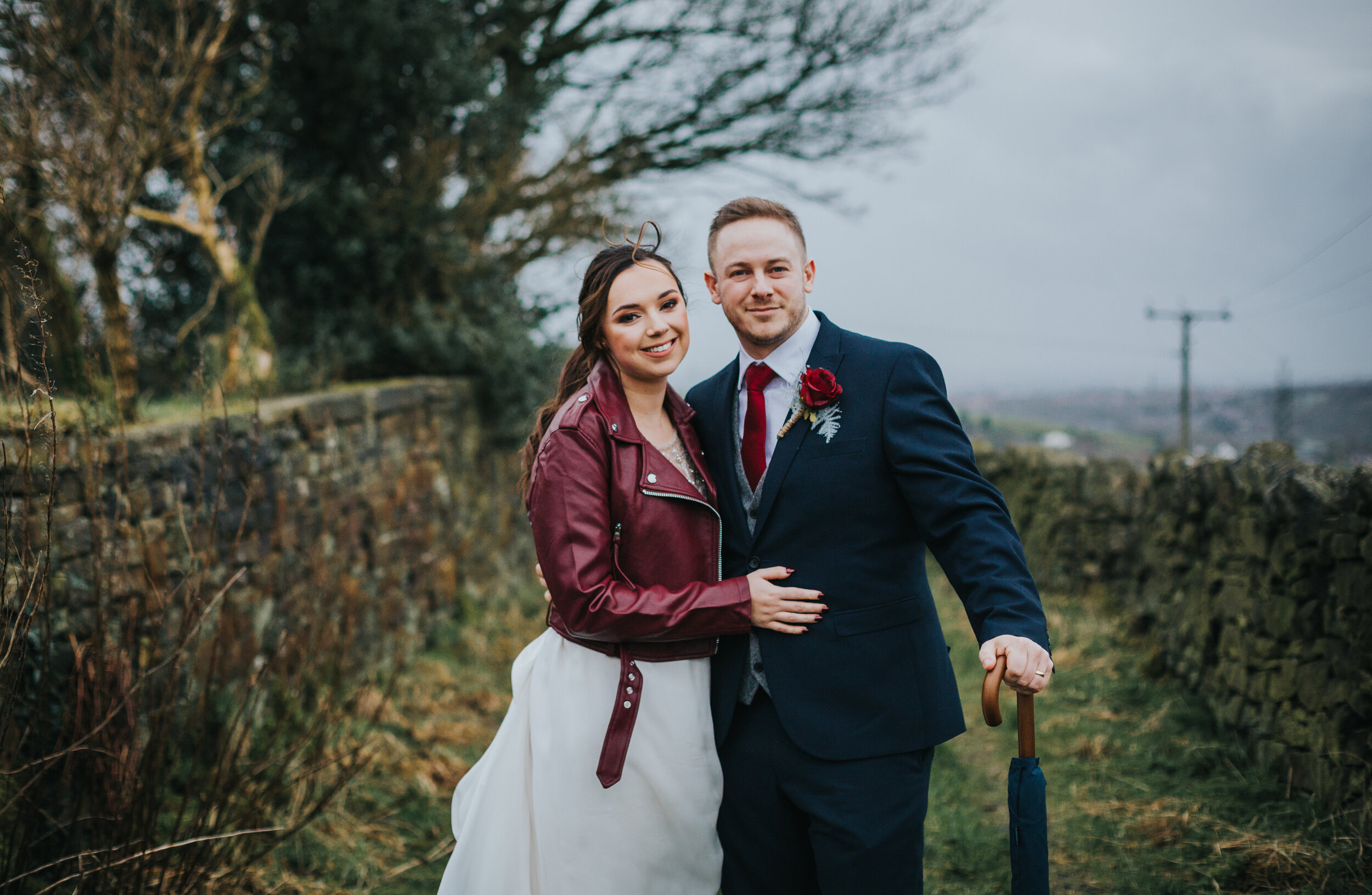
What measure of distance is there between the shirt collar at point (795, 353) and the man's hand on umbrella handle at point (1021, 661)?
0.80m

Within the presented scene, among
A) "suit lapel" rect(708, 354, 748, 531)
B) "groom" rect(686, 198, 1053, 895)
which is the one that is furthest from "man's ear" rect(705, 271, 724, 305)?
"suit lapel" rect(708, 354, 748, 531)

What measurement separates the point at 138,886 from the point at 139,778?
0.30 m

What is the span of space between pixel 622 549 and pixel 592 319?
1.94 ft

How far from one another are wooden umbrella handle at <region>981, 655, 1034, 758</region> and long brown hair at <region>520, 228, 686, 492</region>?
116 centimetres

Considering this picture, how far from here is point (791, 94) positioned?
965cm

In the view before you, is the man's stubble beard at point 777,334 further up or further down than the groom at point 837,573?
further up

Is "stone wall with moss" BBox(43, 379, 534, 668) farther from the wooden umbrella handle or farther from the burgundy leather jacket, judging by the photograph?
the wooden umbrella handle

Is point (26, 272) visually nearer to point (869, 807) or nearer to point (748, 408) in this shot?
point (748, 408)

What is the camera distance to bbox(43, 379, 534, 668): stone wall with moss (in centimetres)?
310

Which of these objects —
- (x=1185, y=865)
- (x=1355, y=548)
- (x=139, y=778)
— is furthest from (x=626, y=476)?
(x=1355, y=548)

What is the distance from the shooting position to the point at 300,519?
4980mm

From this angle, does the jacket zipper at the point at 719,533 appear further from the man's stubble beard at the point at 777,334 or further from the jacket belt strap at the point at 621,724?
the man's stubble beard at the point at 777,334

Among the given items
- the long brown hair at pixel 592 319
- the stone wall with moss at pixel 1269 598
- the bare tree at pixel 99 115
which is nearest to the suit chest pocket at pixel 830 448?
the long brown hair at pixel 592 319

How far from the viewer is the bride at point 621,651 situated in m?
2.03
